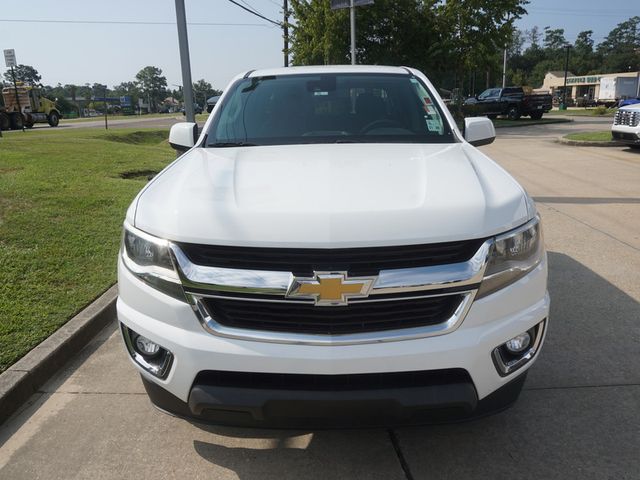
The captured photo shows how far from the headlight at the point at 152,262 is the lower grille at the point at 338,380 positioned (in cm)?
37

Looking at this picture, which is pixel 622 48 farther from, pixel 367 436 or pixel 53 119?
pixel 367 436

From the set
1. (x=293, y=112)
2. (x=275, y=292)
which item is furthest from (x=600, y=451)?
(x=293, y=112)

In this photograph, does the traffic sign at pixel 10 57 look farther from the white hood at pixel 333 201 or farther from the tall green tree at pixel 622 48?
the tall green tree at pixel 622 48

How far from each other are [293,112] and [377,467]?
2249mm

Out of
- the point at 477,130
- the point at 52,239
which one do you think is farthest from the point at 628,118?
the point at 52,239

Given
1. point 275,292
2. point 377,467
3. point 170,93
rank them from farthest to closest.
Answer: point 170,93 < point 377,467 < point 275,292

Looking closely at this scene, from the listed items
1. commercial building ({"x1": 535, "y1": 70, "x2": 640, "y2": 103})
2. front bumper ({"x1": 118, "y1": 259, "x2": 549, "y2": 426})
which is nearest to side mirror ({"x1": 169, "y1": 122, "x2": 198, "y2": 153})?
front bumper ({"x1": 118, "y1": 259, "x2": 549, "y2": 426})

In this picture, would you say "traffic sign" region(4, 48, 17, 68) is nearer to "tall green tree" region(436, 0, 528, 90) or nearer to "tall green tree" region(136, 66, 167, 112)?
"tall green tree" region(436, 0, 528, 90)

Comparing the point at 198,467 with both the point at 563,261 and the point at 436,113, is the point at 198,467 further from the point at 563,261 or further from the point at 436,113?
the point at 563,261

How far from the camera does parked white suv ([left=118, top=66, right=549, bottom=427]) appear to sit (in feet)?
6.68

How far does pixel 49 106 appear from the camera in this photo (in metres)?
35.2

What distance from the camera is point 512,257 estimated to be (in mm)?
2227

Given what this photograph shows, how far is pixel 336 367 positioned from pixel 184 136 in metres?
2.24

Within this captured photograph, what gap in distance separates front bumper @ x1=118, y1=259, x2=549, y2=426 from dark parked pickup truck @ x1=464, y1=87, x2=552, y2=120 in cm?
2944
